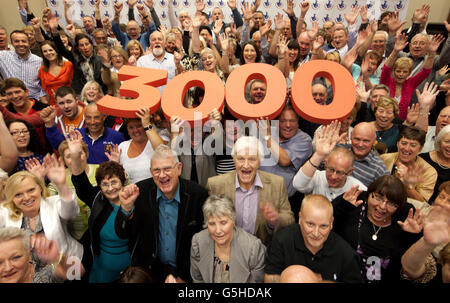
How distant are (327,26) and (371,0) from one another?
2.60 m

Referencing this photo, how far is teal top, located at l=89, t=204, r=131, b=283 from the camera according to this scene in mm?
2266

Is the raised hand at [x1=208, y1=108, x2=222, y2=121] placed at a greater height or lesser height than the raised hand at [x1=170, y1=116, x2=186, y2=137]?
greater

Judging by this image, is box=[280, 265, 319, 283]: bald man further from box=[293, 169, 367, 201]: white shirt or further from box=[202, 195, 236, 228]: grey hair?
box=[293, 169, 367, 201]: white shirt

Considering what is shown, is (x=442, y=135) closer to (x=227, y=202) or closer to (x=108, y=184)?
(x=227, y=202)

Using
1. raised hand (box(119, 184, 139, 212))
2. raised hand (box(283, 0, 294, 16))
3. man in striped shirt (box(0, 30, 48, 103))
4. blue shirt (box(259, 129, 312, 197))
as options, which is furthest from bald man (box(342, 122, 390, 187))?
man in striped shirt (box(0, 30, 48, 103))

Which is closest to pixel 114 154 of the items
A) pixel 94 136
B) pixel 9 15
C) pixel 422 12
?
pixel 94 136

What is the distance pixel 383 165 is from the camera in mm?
2643

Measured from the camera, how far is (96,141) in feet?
10.5

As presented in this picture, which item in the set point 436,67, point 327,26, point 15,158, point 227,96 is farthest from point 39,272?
point 327,26

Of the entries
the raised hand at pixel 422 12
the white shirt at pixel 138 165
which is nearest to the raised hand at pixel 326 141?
the white shirt at pixel 138 165

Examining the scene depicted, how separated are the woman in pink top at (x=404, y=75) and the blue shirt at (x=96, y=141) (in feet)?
12.7

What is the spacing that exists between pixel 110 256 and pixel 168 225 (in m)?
0.55

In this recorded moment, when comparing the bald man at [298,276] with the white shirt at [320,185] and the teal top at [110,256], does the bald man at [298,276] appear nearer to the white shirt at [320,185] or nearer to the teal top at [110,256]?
the white shirt at [320,185]

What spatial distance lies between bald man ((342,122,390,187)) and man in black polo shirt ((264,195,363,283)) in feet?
3.14
